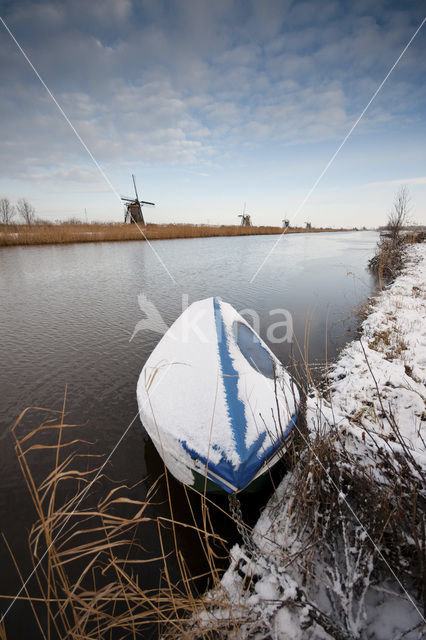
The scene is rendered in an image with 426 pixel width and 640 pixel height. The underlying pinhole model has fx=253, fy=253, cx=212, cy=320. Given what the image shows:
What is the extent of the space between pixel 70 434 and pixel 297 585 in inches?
122

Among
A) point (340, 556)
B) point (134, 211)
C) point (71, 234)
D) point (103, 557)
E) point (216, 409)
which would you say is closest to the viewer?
point (340, 556)

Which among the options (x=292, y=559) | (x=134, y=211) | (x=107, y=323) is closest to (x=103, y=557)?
(x=292, y=559)

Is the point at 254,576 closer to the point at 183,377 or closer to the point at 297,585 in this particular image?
the point at 297,585

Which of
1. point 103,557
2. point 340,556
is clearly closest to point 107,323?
point 103,557

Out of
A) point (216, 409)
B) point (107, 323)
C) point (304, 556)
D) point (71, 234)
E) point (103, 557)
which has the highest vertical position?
point (71, 234)

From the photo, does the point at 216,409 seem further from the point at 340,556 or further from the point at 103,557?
the point at 103,557

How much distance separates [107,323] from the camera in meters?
6.82

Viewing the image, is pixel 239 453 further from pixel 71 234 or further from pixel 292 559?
pixel 71 234

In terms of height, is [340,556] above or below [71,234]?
below

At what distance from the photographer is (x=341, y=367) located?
171 inches

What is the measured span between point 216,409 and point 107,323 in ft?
17.5

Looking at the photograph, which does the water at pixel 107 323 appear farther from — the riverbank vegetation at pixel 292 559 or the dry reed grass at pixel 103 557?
the riverbank vegetation at pixel 292 559

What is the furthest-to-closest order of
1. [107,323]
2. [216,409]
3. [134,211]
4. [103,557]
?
[134,211] → [107,323] → [216,409] → [103,557]

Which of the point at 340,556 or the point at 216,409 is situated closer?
the point at 340,556
